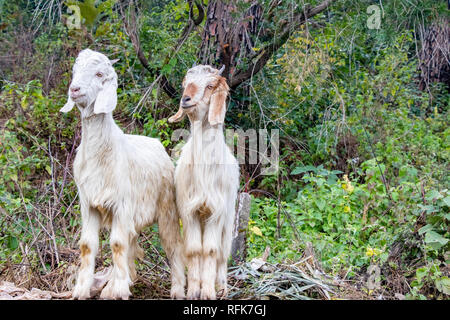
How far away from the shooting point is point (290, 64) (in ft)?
22.0

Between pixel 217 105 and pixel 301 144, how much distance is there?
4.41 m

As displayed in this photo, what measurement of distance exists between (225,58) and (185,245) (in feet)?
11.5

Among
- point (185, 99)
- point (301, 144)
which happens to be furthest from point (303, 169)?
point (185, 99)

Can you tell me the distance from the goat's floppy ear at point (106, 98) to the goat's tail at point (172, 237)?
2.87ft

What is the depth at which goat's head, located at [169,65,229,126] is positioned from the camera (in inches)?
157

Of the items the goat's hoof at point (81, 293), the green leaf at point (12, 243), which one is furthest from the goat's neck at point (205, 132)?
the green leaf at point (12, 243)

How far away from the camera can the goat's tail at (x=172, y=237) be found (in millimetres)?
4465

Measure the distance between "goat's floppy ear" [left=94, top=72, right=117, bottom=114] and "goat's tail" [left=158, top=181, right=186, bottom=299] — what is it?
2.87 ft

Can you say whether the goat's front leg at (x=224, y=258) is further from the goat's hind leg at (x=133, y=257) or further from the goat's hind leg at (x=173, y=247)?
the goat's hind leg at (x=133, y=257)

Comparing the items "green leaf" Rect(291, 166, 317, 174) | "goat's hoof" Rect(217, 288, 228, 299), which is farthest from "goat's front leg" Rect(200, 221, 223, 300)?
"green leaf" Rect(291, 166, 317, 174)

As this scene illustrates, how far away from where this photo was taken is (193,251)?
4191 mm

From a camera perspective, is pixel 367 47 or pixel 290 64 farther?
pixel 367 47

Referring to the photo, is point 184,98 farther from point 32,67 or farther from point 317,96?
point 32,67
